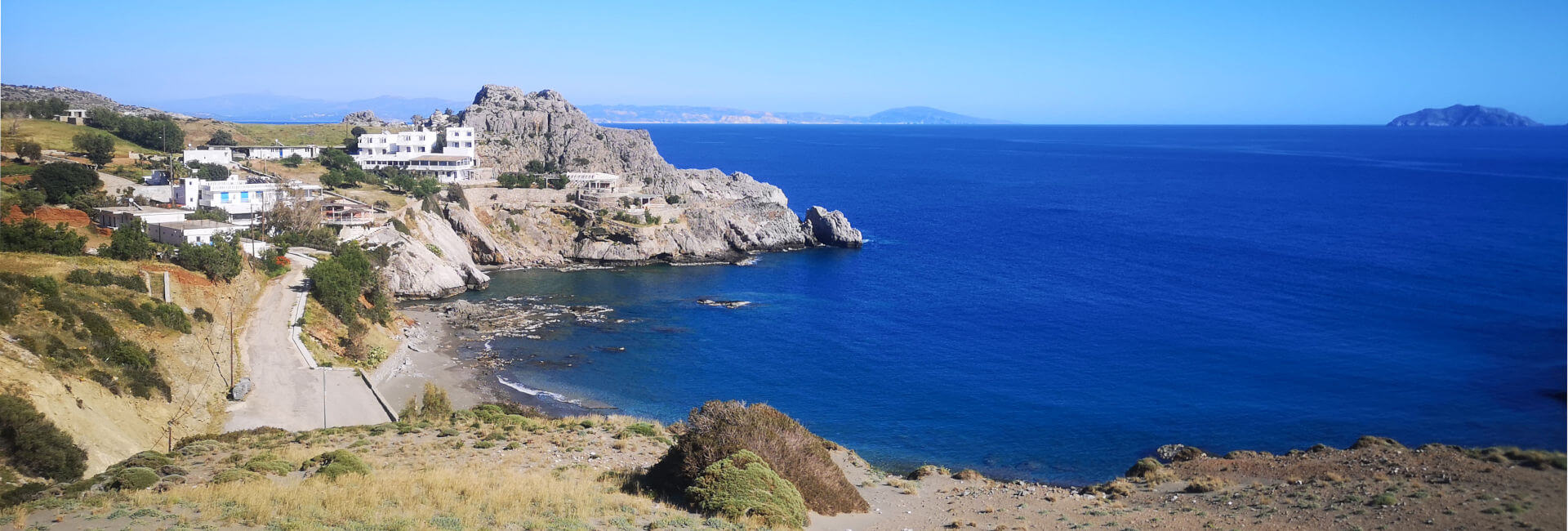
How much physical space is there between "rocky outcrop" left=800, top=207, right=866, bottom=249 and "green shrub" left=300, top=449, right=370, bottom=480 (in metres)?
56.8

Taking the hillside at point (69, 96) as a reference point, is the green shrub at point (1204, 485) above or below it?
below

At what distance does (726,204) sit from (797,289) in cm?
1905

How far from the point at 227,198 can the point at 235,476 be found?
39.6m

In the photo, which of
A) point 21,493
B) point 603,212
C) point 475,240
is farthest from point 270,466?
point 603,212

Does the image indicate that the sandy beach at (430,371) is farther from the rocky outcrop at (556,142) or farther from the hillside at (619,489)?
the rocky outcrop at (556,142)

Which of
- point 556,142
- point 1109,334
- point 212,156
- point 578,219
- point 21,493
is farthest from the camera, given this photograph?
point 556,142

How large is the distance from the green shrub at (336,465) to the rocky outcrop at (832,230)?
56.8 metres

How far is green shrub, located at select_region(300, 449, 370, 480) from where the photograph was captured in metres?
17.6

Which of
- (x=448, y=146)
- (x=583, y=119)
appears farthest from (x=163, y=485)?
(x=583, y=119)

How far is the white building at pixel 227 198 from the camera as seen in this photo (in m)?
49.9

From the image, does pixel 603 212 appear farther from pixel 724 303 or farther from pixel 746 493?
pixel 746 493

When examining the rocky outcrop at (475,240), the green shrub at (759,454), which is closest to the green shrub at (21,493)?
the green shrub at (759,454)

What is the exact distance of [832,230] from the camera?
74000 millimetres

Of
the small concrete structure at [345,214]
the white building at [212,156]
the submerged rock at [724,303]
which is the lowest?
the submerged rock at [724,303]
